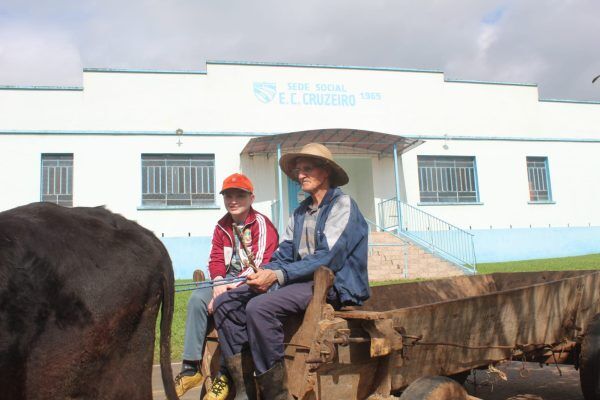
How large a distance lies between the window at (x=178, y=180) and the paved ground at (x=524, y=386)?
1169 cm

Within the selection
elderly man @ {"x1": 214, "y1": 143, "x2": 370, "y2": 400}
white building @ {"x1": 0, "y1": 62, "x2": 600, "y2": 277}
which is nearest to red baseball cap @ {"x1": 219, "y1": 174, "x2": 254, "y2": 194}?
elderly man @ {"x1": 214, "y1": 143, "x2": 370, "y2": 400}

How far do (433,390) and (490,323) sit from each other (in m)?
0.94

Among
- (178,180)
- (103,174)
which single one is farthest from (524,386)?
(103,174)

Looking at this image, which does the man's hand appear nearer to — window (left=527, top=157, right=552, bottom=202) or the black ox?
the black ox

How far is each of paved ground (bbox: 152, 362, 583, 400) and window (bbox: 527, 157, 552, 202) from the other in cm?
1584

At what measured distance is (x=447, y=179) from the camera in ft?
66.6

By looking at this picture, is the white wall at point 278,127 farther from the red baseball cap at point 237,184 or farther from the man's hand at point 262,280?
the man's hand at point 262,280

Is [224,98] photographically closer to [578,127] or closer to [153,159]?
[153,159]

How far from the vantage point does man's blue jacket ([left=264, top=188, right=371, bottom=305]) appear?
3598 millimetres

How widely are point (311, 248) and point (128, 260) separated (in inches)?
56.3

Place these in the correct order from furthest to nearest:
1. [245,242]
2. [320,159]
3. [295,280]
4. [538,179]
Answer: [538,179] → [245,242] → [320,159] → [295,280]

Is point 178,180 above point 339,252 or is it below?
above

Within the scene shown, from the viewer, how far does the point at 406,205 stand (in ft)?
62.7

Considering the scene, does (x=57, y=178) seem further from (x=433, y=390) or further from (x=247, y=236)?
(x=433, y=390)
